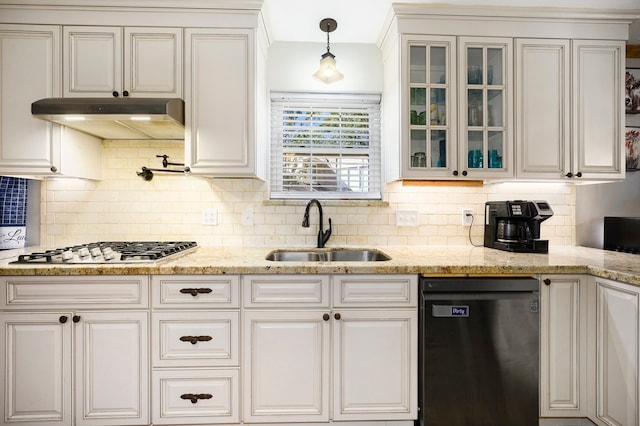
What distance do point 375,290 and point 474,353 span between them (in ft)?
1.89

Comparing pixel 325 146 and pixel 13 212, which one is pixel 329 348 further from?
pixel 13 212

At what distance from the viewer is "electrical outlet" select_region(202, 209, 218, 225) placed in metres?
2.46

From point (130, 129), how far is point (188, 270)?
1.11m

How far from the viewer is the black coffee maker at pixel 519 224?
6.85 ft

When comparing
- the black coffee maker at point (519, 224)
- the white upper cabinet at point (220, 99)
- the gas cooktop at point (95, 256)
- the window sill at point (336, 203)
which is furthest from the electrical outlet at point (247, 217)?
the black coffee maker at point (519, 224)

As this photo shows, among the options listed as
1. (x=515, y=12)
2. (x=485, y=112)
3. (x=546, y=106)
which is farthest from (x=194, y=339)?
(x=515, y=12)

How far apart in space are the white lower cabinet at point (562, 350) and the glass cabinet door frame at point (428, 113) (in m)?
0.87

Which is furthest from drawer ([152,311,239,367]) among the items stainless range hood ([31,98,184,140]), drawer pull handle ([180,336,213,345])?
stainless range hood ([31,98,184,140])

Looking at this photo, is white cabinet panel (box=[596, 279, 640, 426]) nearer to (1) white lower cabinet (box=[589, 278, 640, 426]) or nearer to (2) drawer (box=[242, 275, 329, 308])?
(1) white lower cabinet (box=[589, 278, 640, 426])

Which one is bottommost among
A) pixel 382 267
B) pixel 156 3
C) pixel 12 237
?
pixel 382 267

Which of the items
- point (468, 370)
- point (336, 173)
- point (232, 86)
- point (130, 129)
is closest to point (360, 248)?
point (336, 173)

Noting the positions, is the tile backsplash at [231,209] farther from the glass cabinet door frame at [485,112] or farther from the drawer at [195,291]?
the drawer at [195,291]

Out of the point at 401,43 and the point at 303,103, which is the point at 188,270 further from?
the point at 401,43

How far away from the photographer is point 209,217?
8.06 ft
